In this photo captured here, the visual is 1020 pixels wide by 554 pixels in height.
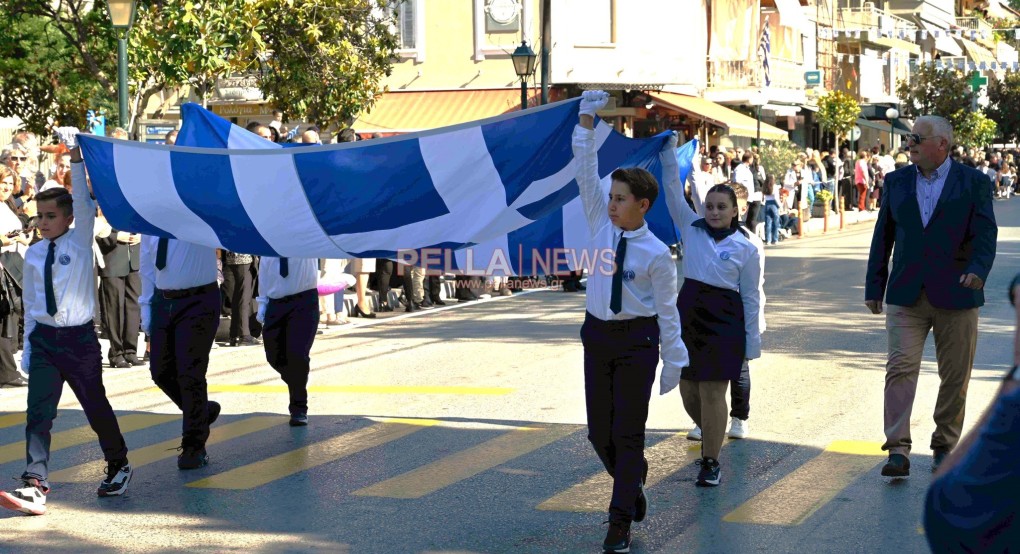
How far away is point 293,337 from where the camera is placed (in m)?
9.61

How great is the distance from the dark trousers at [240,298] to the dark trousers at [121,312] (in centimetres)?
132

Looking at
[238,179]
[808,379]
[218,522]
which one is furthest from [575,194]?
[808,379]

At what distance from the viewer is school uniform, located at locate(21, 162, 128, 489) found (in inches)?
290

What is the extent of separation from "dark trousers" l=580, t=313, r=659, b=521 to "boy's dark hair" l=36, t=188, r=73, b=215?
121 inches

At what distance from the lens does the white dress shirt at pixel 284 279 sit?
9.64 metres

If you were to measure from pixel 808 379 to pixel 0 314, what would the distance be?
6475mm

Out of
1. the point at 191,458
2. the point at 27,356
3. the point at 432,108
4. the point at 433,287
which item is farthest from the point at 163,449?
the point at 432,108

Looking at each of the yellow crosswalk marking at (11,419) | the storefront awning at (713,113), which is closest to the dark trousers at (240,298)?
the yellow crosswalk marking at (11,419)

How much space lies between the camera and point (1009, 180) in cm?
5288

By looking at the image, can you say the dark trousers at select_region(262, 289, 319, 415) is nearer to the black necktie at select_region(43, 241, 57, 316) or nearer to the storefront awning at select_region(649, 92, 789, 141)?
the black necktie at select_region(43, 241, 57, 316)

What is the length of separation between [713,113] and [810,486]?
1285 inches

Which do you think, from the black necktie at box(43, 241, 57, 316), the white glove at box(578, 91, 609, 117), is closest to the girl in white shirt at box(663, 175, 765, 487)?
the white glove at box(578, 91, 609, 117)

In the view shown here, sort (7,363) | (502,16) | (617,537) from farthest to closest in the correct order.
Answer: (502,16) → (7,363) → (617,537)

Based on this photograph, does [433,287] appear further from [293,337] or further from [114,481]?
[114,481]
